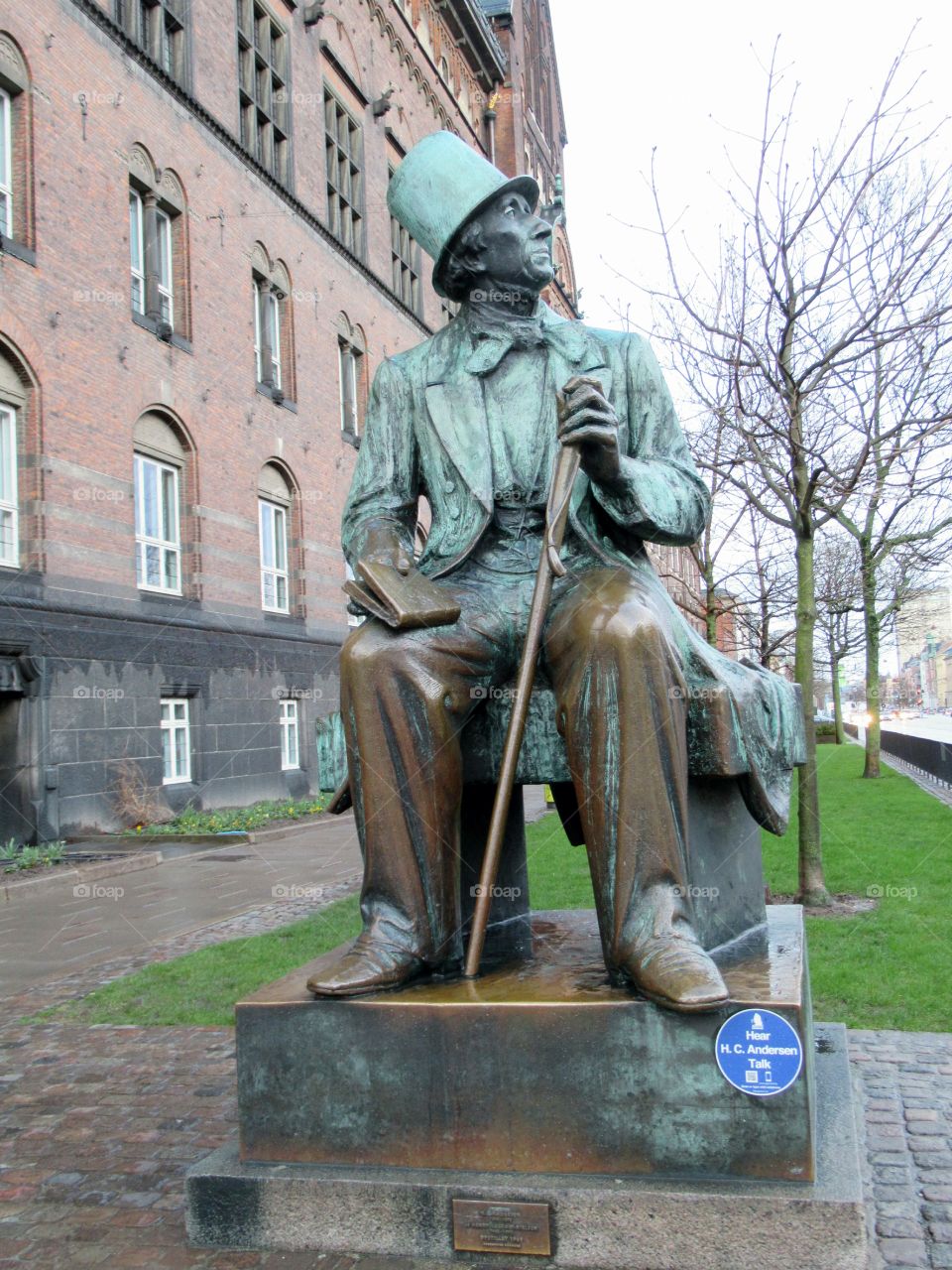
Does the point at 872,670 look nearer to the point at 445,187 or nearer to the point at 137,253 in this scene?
the point at 137,253

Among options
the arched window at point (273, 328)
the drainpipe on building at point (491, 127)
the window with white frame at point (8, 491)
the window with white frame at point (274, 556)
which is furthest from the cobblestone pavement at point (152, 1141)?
the drainpipe on building at point (491, 127)

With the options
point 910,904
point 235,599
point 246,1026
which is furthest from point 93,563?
point 246,1026

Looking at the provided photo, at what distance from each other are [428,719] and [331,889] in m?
7.87

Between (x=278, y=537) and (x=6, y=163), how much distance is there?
29.9ft

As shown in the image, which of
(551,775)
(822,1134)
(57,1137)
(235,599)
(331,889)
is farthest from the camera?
(235,599)

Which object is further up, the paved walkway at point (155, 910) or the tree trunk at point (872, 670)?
the tree trunk at point (872, 670)

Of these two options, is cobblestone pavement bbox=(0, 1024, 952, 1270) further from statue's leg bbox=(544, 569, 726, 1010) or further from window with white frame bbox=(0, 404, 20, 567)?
window with white frame bbox=(0, 404, 20, 567)

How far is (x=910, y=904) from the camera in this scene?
8.50m

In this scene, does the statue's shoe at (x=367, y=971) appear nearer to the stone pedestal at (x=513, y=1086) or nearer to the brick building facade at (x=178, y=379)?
the stone pedestal at (x=513, y=1086)

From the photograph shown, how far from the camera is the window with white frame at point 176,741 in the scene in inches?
687

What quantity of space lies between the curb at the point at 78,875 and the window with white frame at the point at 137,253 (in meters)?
8.52

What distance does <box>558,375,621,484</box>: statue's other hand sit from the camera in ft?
10.2

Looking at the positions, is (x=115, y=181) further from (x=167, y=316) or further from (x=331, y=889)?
(x=331, y=889)

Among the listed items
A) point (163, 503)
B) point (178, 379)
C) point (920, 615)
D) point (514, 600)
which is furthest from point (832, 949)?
point (920, 615)
